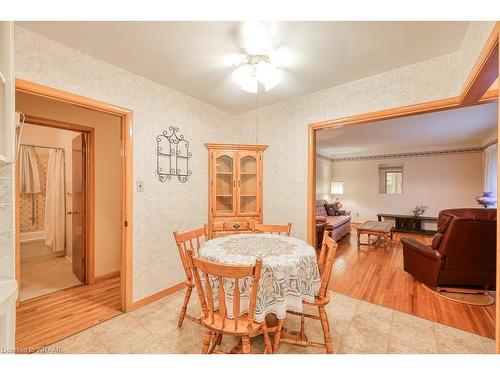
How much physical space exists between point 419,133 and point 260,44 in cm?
487

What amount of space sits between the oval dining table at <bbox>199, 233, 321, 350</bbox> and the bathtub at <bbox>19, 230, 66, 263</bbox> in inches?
149

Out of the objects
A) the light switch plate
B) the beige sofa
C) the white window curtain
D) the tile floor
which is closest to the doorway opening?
the light switch plate

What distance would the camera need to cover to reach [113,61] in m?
2.04

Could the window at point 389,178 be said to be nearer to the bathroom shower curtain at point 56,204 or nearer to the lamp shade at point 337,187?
A: the lamp shade at point 337,187

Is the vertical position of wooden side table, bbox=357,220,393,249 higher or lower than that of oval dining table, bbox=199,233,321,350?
lower

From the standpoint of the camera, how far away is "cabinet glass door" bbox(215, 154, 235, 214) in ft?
9.77

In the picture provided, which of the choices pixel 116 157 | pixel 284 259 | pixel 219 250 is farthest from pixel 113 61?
pixel 284 259

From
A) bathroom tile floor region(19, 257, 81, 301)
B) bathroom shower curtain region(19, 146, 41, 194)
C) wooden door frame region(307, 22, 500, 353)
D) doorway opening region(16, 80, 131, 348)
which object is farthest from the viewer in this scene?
bathroom shower curtain region(19, 146, 41, 194)

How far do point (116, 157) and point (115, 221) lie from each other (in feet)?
3.02

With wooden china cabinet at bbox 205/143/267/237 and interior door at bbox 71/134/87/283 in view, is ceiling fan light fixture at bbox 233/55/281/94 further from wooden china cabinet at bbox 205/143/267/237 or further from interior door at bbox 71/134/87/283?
interior door at bbox 71/134/87/283

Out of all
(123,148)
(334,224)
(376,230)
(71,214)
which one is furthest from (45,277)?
(376,230)

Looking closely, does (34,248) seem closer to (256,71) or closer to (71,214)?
(71,214)

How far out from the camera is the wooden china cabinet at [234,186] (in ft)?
9.60
